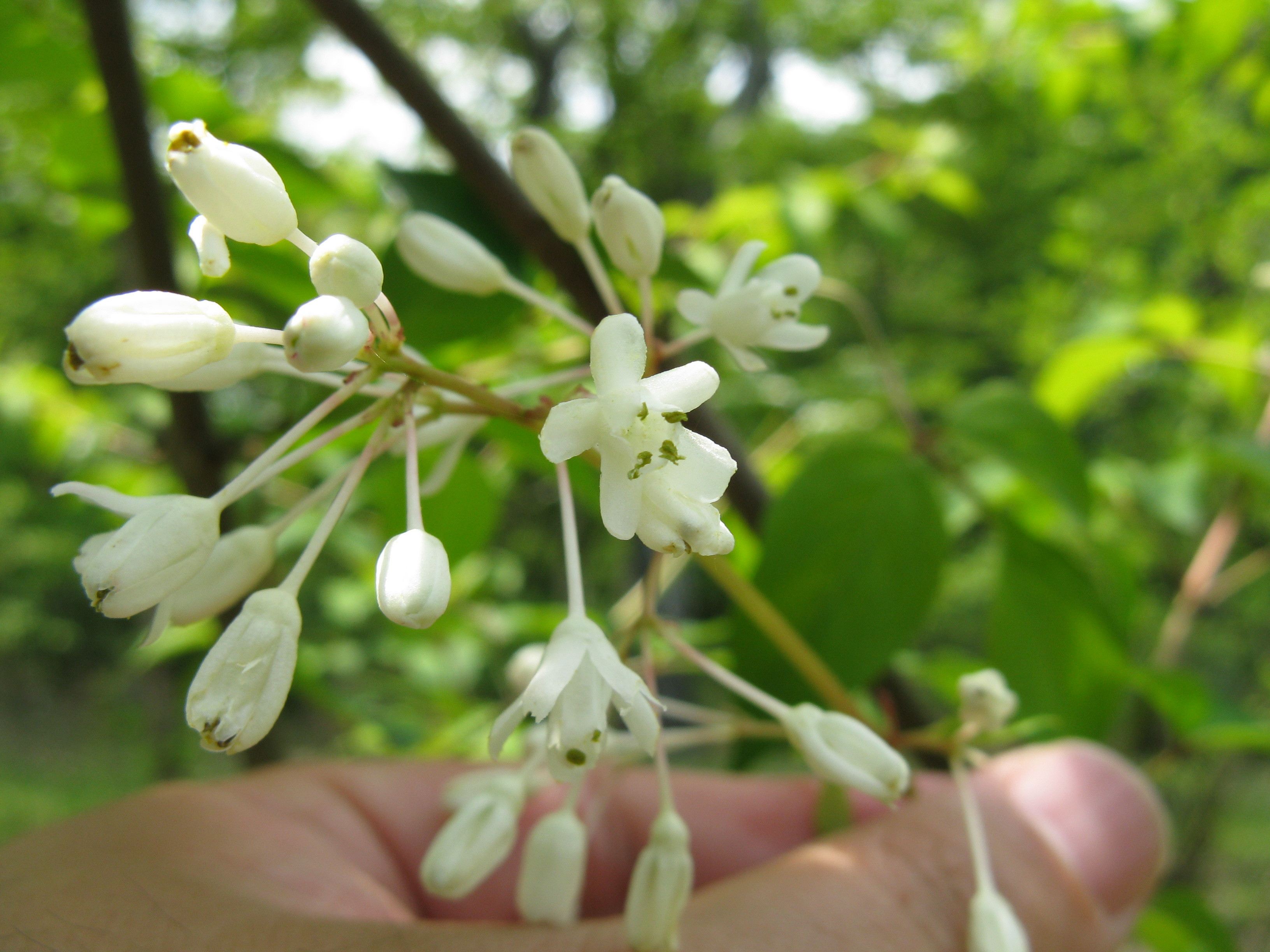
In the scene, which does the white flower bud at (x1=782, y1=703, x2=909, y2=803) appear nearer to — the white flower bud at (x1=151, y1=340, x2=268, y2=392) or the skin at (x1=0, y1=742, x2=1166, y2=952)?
the skin at (x1=0, y1=742, x2=1166, y2=952)

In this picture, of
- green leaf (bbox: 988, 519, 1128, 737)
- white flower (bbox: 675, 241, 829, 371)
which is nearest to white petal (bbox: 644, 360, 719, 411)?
white flower (bbox: 675, 241, 829, 371)

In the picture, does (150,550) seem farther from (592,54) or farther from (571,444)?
(592,54)

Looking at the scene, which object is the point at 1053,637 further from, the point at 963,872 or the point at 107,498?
the point at 107,498

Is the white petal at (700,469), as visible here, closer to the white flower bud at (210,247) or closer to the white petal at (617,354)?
the white petal at (617,354)

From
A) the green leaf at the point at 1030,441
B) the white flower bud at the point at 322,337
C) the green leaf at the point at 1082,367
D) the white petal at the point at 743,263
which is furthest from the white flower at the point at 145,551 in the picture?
the green leaf at the point at 1082,367

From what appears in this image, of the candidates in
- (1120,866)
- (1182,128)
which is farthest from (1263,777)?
(1120,866)

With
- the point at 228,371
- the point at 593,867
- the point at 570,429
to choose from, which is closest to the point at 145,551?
the point at 228,371
